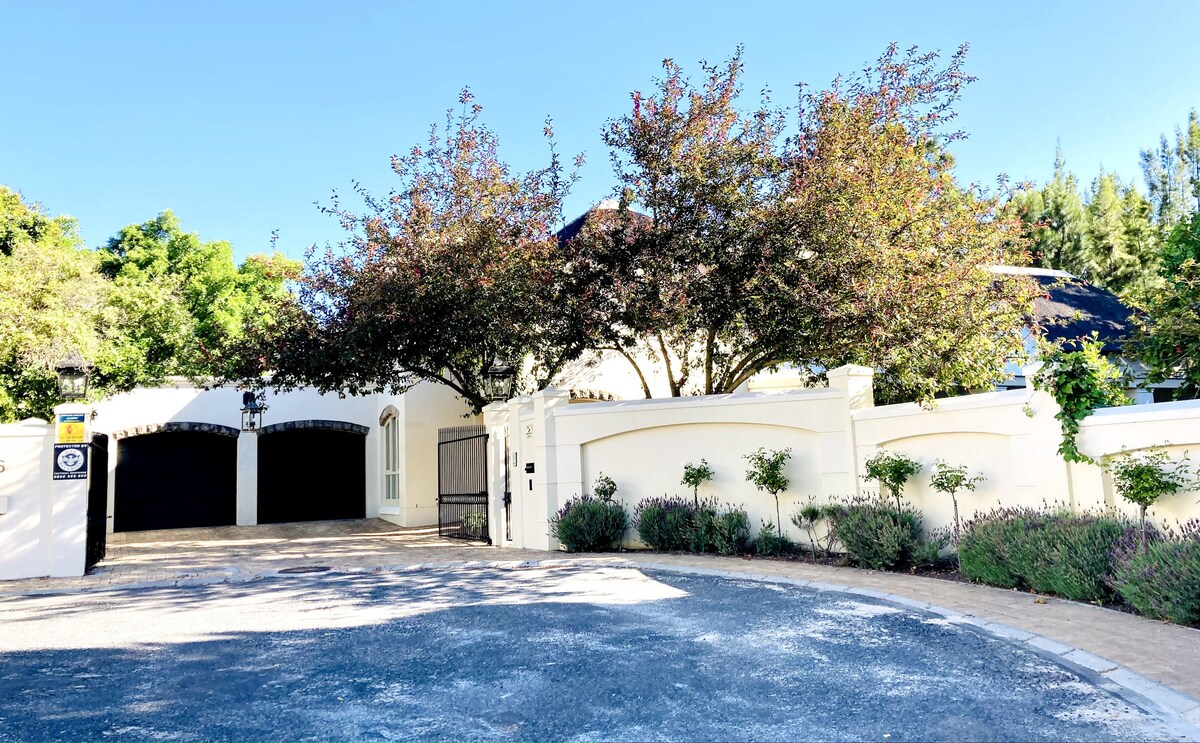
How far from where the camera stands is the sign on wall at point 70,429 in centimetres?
1070

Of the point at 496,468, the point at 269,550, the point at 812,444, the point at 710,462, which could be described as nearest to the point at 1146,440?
the point at 812,444

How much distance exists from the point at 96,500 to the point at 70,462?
4.44ft

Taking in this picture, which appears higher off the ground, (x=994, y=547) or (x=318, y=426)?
(x=318, y=426)

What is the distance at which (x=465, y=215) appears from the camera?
1411cm

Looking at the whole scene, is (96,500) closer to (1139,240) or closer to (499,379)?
(499,379)

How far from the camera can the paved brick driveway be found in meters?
5.73

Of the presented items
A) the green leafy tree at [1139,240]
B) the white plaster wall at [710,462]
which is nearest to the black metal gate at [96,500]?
the white plaster wall at [710,462]

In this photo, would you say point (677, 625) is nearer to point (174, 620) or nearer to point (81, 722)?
point (81, 722)

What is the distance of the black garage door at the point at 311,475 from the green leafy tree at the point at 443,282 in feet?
24.8

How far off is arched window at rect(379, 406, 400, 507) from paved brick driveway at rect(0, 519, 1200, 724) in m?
1.04

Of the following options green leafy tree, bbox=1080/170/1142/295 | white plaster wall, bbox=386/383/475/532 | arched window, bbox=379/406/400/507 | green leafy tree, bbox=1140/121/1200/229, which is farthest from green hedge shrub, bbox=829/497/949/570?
green leafy tree, bbox=1140/121/1200/229

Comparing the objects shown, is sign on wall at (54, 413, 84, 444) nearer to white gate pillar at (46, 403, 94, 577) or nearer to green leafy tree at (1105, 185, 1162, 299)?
white gate pillar at (46, 403, 94, 577)

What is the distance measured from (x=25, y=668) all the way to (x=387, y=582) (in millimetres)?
4379

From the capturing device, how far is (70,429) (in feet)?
35.2
